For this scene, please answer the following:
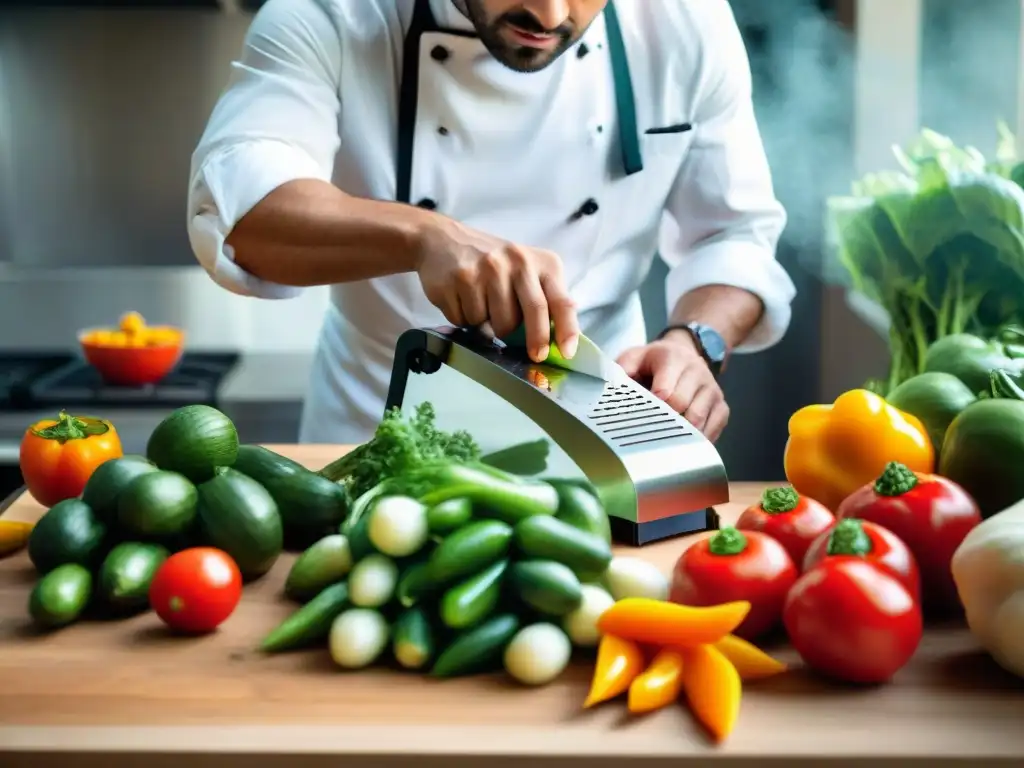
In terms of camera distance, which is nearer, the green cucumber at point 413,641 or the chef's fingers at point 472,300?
the green cucumber at point 413,641

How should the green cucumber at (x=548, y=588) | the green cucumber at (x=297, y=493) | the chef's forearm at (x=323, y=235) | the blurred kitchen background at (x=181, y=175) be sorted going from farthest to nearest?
the blurred kitchen background at (x=181, y=175) < the chef's forearm at (x=323, y=235) < the green cucumber at (x=297, y=493) < the green cucumber at (x=548, y=588)

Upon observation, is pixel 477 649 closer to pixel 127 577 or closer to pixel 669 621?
pixel 669 621

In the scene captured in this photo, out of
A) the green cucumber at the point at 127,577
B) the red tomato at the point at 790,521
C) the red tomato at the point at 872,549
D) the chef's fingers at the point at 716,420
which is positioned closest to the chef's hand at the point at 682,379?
the chef's fingers at the point at 716,420

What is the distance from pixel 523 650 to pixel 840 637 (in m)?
0.20

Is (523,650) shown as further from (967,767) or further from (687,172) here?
(687,172)

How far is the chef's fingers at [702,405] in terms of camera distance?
135cm

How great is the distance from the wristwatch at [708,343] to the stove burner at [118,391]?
3.39 ft

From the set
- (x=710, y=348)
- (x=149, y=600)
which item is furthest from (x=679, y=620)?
(x=710, y=348)

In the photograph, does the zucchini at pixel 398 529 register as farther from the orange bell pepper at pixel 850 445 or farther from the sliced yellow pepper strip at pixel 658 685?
the orange bell pepper at pixel 850 445

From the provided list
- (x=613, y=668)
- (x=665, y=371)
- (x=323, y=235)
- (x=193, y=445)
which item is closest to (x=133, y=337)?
(x=323, y=235)

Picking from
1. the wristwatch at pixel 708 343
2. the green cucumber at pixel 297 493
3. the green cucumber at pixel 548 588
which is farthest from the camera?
the wristwatch at pixel 708 343

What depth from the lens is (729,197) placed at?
1689mm

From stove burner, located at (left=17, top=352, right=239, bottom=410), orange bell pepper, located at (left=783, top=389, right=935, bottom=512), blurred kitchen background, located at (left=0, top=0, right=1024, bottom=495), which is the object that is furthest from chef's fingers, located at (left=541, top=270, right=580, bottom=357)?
blurred kitchen background, located at (left=0, top=0, right=1024, bottom=495)

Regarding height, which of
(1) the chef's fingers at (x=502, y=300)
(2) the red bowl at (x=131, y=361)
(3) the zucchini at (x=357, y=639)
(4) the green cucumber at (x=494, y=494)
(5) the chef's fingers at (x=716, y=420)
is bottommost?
(2) the red bowl at (x=131, y=361)
